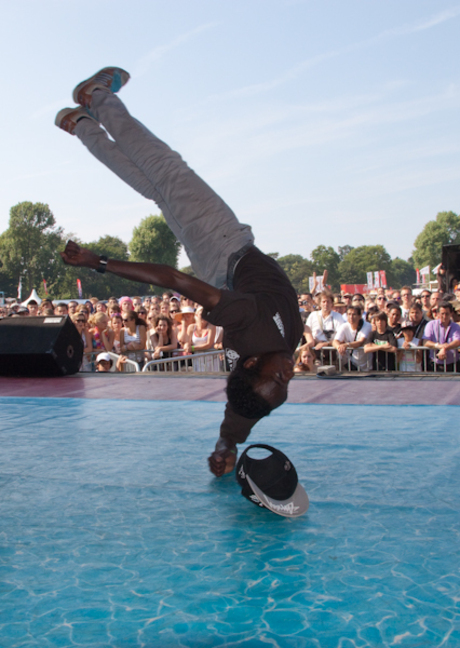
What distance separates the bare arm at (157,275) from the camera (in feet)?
6.72

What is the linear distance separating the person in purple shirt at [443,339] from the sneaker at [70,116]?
3771 mm

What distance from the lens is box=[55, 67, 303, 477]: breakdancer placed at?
2.06 m

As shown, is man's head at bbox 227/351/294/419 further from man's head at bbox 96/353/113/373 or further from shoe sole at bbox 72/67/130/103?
man's head at bbox 96/353/113/373

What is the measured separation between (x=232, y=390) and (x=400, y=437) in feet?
3.94

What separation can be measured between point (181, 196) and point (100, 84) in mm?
998

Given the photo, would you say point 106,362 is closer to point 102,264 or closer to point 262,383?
point 102,264

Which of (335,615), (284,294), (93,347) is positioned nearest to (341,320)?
(93,347)

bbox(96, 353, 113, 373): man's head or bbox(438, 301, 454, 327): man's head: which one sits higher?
bbox(438, 301, 454, 327): man's head

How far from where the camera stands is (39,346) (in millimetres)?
5621

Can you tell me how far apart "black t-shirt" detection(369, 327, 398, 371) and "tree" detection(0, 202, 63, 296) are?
5597 centimetres

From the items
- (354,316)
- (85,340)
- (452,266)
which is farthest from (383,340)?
(452,266)

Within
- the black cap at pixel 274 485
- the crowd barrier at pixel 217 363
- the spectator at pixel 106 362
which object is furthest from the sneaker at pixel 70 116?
the spectator at pixel 106 362

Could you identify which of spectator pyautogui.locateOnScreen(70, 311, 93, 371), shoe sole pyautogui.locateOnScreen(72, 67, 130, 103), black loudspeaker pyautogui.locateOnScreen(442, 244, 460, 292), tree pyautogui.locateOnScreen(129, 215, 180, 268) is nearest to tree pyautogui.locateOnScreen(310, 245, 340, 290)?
tree pyautogui.locateOnScreen(129, 215, 180, 268)

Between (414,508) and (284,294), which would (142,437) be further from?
(414,508)
